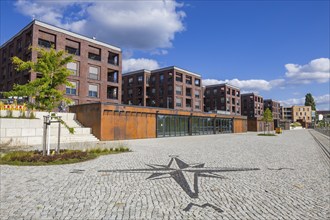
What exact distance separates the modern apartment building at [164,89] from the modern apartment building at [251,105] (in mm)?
32945

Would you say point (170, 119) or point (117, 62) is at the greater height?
point (117, 62)

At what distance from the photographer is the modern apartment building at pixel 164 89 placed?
192 ft

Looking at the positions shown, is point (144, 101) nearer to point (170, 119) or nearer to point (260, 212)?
point (170, 119)

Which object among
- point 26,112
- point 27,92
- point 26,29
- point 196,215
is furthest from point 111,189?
point 26,29

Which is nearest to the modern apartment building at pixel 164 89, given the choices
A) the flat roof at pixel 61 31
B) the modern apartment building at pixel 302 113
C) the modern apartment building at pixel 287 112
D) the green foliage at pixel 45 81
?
the flat roof at pixel 61 31

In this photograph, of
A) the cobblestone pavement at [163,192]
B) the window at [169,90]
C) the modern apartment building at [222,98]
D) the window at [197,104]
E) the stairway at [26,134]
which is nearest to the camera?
the cobblestone pavement at [163,192]

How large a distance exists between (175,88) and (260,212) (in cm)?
5394

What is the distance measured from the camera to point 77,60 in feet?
120

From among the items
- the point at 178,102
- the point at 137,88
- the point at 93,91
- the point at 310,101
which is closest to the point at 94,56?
the point at 93,91

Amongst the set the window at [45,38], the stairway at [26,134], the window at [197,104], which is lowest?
the stairway at [26,134]

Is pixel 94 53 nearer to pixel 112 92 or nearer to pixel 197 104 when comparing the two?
pixel 112 92

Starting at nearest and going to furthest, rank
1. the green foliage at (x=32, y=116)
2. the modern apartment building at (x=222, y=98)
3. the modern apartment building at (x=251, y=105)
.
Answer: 1. the green foliage at (x=32, y=116)
2. the modern apartment building at (x=222, y=98)
3. the modern apartment building at (x=251, y=105)

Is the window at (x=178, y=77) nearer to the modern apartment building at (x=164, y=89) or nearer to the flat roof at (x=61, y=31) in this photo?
the modern apartment building at (x=164, y=89)

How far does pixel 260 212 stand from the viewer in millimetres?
4438
